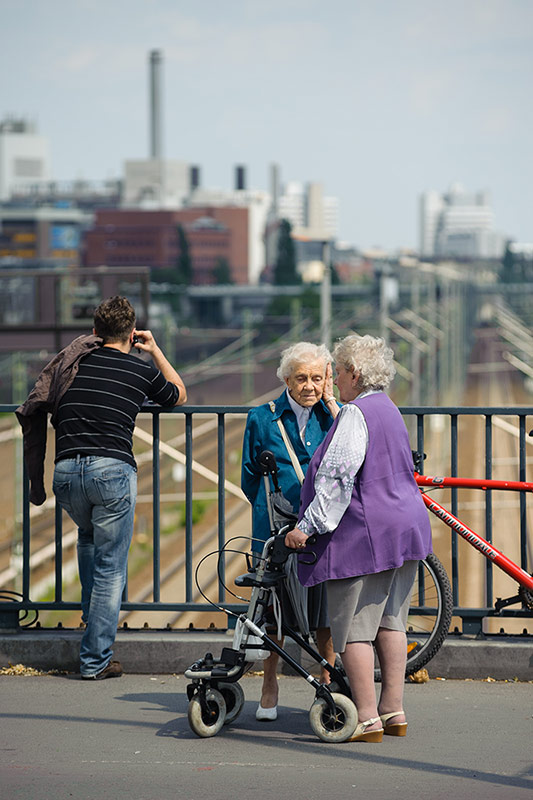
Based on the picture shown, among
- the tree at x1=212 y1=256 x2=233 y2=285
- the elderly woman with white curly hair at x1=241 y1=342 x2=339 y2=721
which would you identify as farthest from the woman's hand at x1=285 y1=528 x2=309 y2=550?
the tree at x1=212 y1=256 x2=233 y2=285

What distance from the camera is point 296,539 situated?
14.1 feet

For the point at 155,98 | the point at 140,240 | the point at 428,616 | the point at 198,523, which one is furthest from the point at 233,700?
the point at 155,98

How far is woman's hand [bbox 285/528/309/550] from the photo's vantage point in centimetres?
430

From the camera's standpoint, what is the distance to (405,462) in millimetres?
4367

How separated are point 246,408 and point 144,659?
1.32 meters

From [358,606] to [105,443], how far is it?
145 cm

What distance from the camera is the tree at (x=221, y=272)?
154 meters

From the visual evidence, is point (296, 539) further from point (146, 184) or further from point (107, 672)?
point (146, 184)

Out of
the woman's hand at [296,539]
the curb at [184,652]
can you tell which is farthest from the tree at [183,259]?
the woman's hand at [296,539]

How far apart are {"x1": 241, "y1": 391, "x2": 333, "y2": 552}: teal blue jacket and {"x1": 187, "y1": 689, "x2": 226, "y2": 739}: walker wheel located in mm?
618

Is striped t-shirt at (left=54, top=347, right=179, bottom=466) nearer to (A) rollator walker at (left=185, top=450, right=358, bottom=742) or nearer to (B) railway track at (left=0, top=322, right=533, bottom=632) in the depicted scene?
(A) rollator walker at (left=185, top=450, right=358, bottom=742)

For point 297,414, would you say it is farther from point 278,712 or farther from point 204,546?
point 204,546

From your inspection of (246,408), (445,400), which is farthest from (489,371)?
(246,408)

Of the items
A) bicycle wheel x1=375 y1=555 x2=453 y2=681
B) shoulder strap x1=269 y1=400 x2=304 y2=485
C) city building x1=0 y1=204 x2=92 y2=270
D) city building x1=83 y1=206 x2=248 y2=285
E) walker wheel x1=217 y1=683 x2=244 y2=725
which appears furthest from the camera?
city building x1=0 y1=204 x2=92 y2=270
